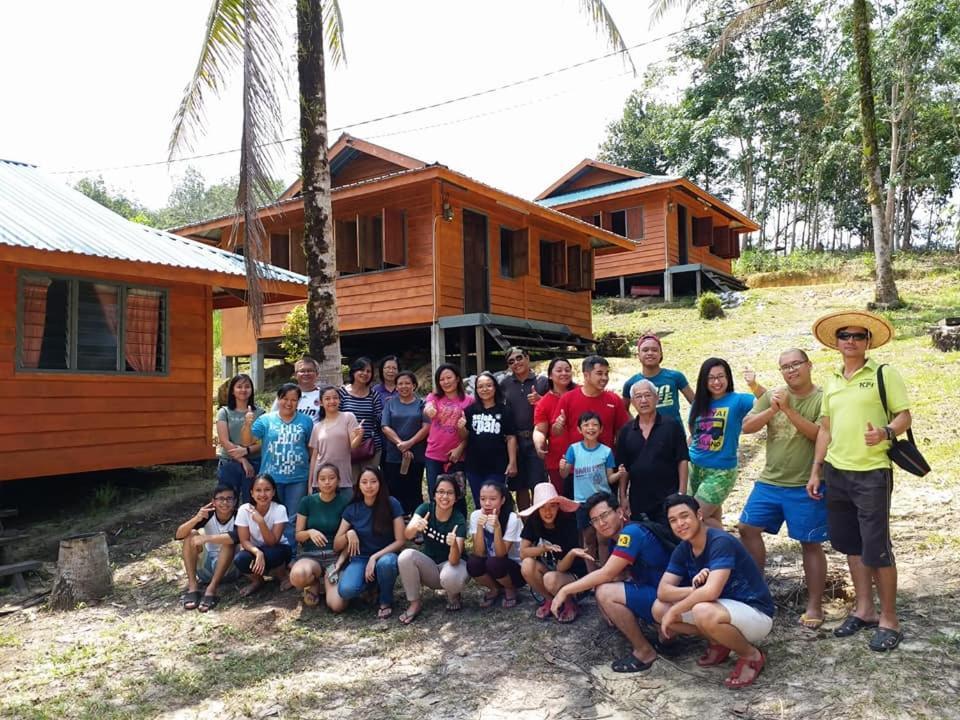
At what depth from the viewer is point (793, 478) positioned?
14.0 feet

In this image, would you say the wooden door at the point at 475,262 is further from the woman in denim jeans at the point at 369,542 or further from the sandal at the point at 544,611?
the sandal at the point at 544,611

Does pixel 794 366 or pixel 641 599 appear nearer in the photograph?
pixel 641 599

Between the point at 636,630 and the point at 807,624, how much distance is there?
1010 mm

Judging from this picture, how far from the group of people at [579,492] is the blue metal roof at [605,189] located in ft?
51.3

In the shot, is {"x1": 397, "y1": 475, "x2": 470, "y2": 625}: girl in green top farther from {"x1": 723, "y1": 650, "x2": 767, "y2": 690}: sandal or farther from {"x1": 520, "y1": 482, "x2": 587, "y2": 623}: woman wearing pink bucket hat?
{"x1": 723, "y1": 650, "x2": 767, "y2": 690}: sandal

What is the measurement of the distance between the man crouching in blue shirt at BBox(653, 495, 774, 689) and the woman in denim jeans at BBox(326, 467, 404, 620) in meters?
2.00

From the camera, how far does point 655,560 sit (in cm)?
407

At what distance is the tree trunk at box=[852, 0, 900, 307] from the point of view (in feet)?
47.6

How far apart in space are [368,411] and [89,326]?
3.97 meters

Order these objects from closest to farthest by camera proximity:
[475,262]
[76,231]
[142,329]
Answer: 1. [76,231]
2. [142,329]
3. [475,262]

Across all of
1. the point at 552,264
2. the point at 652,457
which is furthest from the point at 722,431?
the point at 552,264

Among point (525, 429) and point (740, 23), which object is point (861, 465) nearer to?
point (525, 429)

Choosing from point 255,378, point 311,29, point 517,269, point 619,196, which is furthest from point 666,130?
point 311,29

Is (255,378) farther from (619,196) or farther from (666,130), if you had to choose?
(666,130)
